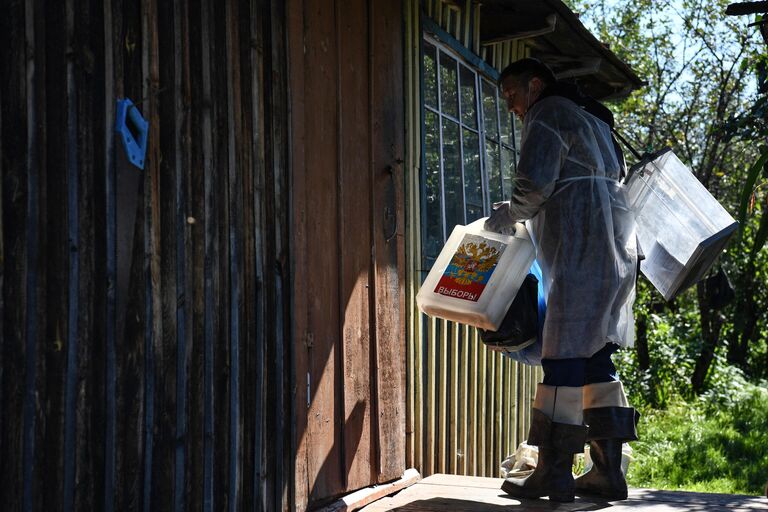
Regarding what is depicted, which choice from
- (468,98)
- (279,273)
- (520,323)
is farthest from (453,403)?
(279,273)

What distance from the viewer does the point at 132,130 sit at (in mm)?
2949

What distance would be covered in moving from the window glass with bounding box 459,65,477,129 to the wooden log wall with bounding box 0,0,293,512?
257 cm

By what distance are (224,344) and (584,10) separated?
13.8 meters

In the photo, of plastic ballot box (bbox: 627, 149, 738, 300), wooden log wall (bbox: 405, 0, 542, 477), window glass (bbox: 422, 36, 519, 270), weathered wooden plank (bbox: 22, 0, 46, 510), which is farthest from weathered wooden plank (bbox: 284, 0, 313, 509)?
plastic ballot box (bbox: 627, 149, 738, 300)

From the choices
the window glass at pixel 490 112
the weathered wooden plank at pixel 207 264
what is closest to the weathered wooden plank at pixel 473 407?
the window glass at pixel 490 112

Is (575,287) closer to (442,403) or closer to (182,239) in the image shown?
(442,403)

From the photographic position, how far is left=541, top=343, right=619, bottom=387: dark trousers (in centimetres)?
426

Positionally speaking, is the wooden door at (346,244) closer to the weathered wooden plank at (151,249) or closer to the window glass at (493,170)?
the weathered wooden plank at (151,249)

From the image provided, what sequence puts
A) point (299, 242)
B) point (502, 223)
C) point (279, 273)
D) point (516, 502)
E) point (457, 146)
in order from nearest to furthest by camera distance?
point (279, 273)
point (299, 242)
point (516, 502)
point (502, 223)
point (457, 146)

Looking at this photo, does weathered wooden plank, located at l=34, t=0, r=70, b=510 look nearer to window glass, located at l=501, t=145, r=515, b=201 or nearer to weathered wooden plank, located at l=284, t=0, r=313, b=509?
weathered wooden plank, located at l=284, t=0, r=313, b=509

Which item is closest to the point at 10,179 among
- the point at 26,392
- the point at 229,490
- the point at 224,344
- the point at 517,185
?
the point at 26,392

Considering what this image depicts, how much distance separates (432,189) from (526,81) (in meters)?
1.14

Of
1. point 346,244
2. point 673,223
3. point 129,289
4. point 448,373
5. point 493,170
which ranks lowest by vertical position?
point 448,373

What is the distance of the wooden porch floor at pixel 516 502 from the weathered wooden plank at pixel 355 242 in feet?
0.81
